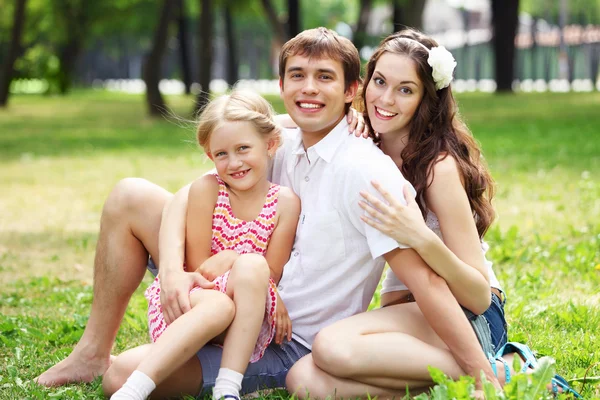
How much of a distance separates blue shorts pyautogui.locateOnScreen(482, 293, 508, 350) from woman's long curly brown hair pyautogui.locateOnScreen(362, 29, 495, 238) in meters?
0.29

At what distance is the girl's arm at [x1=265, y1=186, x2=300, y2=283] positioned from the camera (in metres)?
3.51

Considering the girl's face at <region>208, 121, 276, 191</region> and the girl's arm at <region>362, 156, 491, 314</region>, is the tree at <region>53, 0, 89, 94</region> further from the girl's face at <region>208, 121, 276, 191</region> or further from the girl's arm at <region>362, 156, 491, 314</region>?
the girl's arm at <region>362, 156, 491, 314</region>

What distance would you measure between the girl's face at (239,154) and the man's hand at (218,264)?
278 millimetres

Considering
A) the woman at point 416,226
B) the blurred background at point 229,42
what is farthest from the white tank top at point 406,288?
the blurred background at point 229,42

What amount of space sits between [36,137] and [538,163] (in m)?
9.61

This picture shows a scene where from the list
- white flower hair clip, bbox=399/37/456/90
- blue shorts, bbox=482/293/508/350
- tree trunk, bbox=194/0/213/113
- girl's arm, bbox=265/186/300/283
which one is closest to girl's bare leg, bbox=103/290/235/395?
girl's arm, bbox=265/186/300/283

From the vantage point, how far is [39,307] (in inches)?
202

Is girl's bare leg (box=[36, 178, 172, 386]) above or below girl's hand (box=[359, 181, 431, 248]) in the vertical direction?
below

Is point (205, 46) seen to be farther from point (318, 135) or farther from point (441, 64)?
point (441, 64)

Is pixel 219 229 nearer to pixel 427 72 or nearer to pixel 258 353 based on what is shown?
pixel 258 353

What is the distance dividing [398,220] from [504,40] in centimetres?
2267

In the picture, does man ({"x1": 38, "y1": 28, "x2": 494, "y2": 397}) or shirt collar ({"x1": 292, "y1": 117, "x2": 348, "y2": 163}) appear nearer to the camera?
man ({"x1": 38, "y1": 28, "x2": 494, "y2": 397})

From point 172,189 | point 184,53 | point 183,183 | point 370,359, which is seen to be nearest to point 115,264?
Answer: point 370,359

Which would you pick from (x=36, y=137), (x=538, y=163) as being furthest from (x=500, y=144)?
(x=36, y=137)
